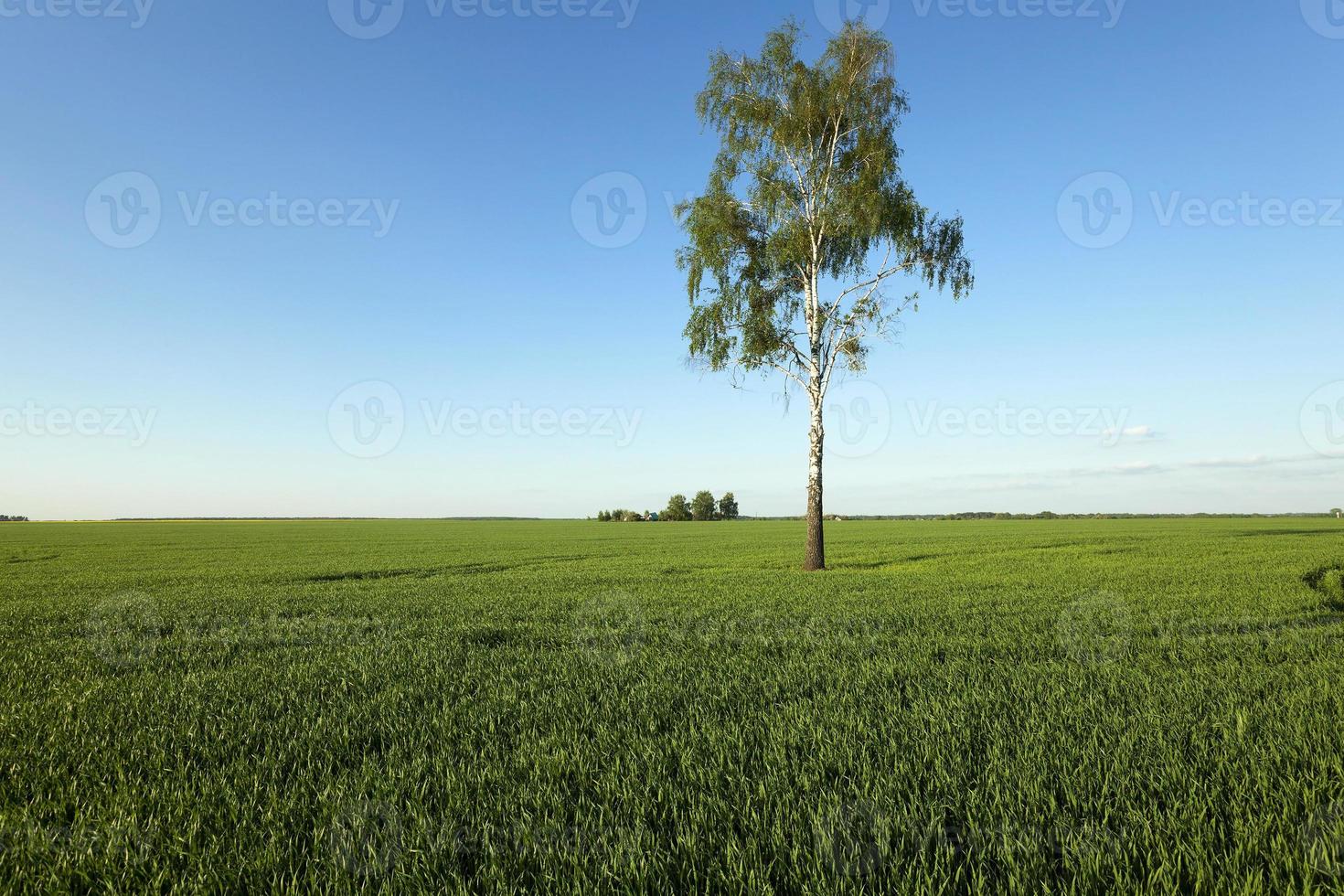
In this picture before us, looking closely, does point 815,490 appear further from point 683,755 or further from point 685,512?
point 685,512

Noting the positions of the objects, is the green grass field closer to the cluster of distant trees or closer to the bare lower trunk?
the bare lower trunk

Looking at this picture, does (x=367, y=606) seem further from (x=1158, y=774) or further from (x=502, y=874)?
(x=1158, y=774)

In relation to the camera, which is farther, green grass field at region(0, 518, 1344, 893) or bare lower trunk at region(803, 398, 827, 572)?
bare lower trunk at region(803, 398, 827, 572)

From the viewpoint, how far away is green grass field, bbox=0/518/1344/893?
269 cm

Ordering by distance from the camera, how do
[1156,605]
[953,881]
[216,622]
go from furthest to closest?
[1156,605], [216,622], [953,881]

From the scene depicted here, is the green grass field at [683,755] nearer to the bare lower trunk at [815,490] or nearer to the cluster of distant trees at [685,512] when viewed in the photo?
the bare lower trunk at [815,490]

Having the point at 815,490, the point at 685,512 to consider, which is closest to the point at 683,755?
the point at 815,490

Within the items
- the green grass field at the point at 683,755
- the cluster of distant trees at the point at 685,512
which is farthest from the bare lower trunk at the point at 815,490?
the cluster of distant trees at the point at 685,512

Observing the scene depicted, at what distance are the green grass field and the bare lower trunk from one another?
387 inches

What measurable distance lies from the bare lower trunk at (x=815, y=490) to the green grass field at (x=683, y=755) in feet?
32.3

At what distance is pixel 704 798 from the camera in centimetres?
323

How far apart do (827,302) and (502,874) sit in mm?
20175

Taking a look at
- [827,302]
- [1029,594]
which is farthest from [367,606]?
[827,302]

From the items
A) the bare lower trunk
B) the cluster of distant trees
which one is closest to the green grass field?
the bare lower trunk
